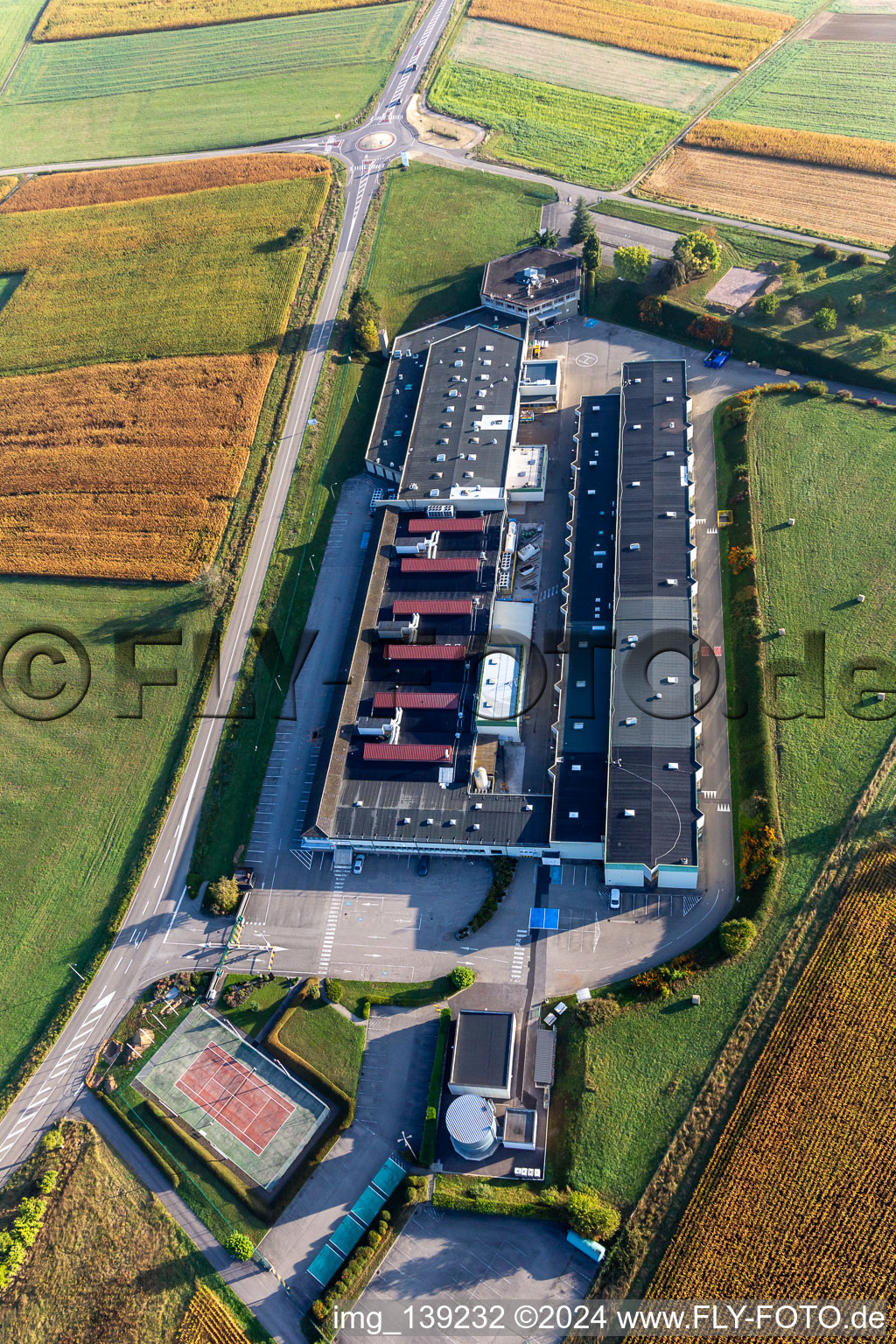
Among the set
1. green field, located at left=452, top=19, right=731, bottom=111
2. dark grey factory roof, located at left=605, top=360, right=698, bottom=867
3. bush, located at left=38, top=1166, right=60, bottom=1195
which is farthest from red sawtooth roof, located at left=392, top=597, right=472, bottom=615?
green field, located at left=452, top=19, right=731, bottom=111

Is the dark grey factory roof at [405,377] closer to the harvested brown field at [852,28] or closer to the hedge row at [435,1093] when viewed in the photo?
the hedge row at [435,1093]

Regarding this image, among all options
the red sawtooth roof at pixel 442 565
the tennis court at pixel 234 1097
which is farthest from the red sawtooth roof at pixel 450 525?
the tennis court at pixel 234 1097

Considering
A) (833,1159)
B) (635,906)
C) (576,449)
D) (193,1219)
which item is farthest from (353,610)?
(833,1159)

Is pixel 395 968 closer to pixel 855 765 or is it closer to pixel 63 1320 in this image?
pixel 63 1320

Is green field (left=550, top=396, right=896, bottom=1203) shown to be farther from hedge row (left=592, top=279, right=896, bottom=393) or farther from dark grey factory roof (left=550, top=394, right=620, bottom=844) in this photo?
dark grey factory roof (left=550, top=394, right=620, bottom=844)

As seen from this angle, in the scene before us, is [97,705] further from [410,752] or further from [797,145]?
[797,145]
